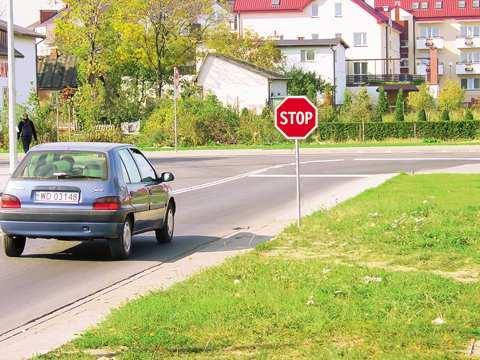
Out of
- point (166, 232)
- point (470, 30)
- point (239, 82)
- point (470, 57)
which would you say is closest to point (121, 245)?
point (166, 232)

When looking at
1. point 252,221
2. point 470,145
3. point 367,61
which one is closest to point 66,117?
point 470,145

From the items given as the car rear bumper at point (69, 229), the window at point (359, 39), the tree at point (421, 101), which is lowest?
the car rear bumper at point (69, 229)

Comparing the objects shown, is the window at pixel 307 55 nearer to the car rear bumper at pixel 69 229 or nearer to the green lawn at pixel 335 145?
the green lawn at pixel 335 145

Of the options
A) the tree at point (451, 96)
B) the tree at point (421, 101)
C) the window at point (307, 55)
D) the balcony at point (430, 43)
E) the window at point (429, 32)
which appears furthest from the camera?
the window at point (429, 32)

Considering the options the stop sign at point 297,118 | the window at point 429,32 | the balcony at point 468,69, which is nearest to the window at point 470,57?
the balcony at point 468,69

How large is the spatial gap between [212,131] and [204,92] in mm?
17107

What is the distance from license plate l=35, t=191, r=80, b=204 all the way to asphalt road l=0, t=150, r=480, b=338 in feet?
2.39

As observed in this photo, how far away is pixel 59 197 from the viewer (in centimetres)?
1361

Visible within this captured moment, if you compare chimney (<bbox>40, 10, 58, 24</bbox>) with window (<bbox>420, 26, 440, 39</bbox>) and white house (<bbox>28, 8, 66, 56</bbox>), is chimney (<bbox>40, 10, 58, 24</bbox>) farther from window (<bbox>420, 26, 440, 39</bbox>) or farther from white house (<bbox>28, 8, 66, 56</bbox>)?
window (<bbox>420, 26, 440, 39</bbox>)

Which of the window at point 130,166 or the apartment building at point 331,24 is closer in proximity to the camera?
the window at point 130,166

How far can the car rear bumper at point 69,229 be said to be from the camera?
13445 millimetres

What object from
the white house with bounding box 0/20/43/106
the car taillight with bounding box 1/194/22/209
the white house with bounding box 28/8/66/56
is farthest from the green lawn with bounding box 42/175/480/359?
the white house with bounding box 28/8/66/56

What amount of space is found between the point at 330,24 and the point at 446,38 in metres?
17.9

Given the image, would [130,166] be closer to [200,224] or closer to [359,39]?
[200,224]
